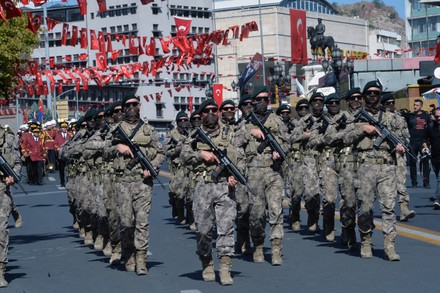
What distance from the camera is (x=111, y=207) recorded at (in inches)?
664

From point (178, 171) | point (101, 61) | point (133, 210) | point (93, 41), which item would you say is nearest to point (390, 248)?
point (133, 210)

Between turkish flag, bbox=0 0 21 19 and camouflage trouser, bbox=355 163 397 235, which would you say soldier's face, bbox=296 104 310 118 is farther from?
camouflage trouser, bbox=355 163 397 235

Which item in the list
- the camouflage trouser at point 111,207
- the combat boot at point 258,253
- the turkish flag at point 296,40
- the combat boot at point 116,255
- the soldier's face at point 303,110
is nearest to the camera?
the combat boot at point 258,253

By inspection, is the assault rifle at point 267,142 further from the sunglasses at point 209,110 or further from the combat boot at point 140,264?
the combat boot at point 140,264

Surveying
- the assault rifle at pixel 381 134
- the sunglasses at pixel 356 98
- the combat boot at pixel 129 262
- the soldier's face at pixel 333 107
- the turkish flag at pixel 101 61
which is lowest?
the combat boot at pixel 129 262

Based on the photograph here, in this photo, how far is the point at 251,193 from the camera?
15.7 metres

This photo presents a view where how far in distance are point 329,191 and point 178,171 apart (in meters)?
5.52

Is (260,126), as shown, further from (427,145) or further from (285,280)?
(427,145)

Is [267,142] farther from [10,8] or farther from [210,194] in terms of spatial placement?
[10,8]

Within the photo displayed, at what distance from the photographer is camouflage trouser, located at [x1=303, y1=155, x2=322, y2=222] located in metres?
19.5

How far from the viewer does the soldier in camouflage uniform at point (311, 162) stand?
19.3 m

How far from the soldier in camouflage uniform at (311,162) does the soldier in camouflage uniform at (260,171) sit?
3.20 metres

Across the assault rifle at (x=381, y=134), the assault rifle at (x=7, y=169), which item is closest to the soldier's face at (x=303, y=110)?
the assault rifle at (x=381, y=134)

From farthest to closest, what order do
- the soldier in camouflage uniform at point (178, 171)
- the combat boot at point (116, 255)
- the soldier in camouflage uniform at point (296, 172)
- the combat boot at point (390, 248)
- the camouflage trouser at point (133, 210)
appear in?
the soldier in camouflage uniform at point (178, 171) → the soldier in camouflage uniform at point (296, 172) → the combat boot at point (116, 255) → the combat boot at point (390, 248) → the camouflage trouser at point (133, 210)
